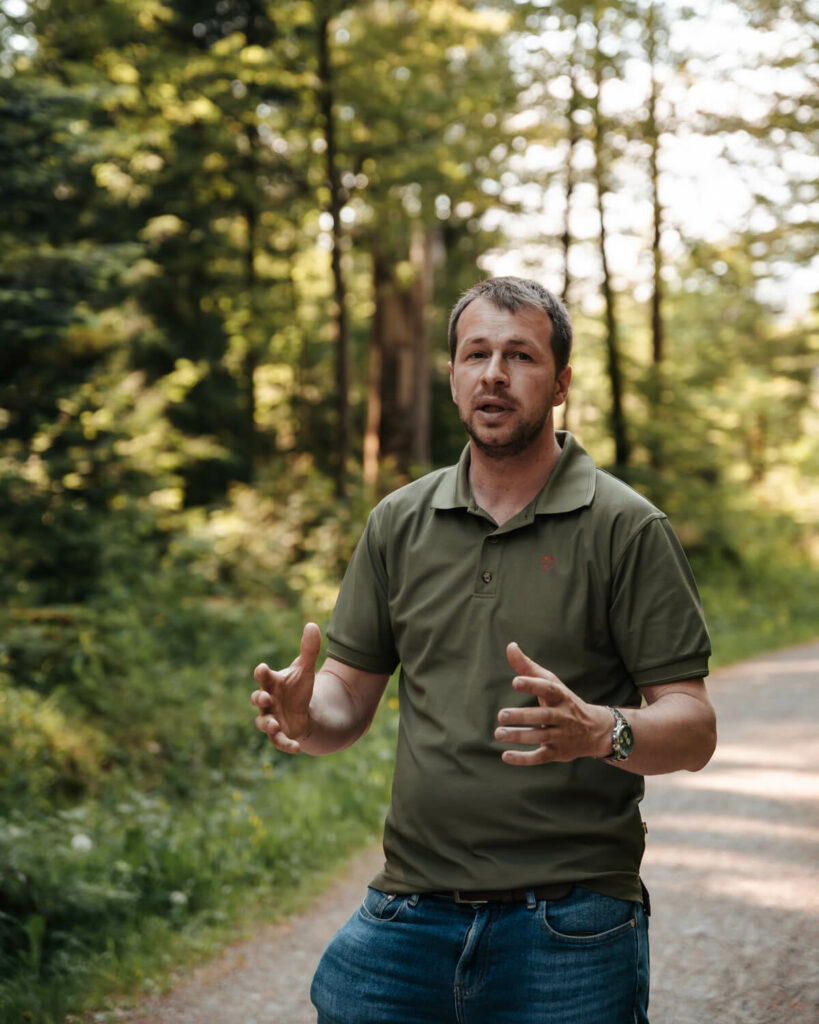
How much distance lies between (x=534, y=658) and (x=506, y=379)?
2.07ft

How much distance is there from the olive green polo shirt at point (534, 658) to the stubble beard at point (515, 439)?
0.11 meters

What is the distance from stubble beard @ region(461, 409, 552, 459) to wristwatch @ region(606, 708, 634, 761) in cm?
67

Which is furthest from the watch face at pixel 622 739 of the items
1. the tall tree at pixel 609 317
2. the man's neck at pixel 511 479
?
the tall tree at pixel 609 317

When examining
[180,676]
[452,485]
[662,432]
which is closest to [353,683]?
[452,485]

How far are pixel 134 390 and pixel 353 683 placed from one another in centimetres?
1366

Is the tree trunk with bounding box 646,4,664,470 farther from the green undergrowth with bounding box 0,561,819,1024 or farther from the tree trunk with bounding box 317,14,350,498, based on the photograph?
the green undergrowth with bounding box 0,561,819,1024

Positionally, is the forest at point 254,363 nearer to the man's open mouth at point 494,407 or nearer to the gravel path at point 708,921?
the gravel path at point 708,921

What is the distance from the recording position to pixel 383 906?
2.28 m

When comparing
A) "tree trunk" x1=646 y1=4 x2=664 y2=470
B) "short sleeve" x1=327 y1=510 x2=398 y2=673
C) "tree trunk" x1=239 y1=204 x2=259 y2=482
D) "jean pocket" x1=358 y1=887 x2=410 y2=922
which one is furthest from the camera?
"tree trunk" x1=239 y1=204 x2=259 y2=482

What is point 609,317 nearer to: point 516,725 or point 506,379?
point 506,379

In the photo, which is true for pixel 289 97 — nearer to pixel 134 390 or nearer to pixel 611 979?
pixel 134 390

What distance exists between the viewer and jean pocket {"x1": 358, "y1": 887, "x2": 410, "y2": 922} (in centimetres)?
225

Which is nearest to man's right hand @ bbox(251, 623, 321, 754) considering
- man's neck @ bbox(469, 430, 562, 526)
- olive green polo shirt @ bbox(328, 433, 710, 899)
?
olive green polo shirt @ bbox(328, 433, 710, 899)

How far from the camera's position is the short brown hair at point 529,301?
237 centimetres
